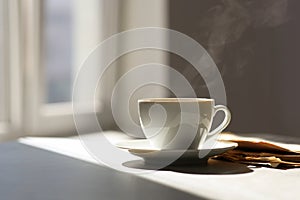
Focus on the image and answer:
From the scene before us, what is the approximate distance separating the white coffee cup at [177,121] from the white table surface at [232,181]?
1.9 inches

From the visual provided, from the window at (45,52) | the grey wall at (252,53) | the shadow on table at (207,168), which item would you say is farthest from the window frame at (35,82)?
the shadow on table at (207,168)

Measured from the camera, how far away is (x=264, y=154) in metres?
0.83

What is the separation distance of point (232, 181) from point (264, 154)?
0.14m

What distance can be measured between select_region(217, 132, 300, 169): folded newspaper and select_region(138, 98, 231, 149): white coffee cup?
0.25 feet

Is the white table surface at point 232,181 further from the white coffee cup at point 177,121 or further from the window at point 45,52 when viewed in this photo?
the window at point 45,52

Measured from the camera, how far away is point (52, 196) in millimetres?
619

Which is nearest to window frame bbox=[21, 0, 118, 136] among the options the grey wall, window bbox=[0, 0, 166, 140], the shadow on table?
window bbox=[0, 0, 166, 140]

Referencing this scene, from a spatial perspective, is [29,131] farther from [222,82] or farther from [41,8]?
[222,82]

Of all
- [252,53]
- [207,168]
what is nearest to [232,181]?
[207,168]

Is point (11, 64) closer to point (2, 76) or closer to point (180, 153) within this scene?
point (2, 76)

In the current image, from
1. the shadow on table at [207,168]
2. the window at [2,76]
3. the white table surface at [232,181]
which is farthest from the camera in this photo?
the window at [2,76]

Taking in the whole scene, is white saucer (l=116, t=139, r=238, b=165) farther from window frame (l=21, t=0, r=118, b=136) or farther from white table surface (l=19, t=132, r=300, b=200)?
window frame (l=21, t=0, r=118, b=136)

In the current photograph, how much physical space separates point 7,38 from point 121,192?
723mm

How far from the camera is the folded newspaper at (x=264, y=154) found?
0.81m
